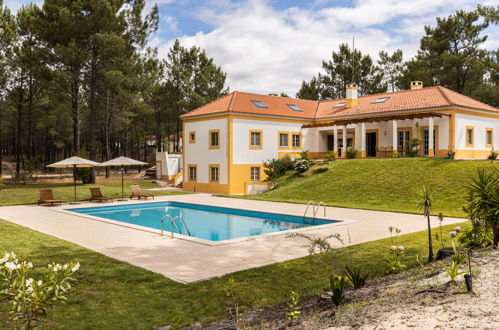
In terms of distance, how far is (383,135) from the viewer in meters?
30.8

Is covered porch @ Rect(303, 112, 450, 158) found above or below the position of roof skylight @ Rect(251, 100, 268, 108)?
below

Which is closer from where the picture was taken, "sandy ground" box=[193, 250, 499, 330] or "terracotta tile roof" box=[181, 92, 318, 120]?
"sandy ground" box=[193, 250, 499, 330]

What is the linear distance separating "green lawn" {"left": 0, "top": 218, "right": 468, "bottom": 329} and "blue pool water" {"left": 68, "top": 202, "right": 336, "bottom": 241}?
19.1 ft

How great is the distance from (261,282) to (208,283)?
903 mm

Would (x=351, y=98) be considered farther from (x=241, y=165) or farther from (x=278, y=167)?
(x=241, y=165)

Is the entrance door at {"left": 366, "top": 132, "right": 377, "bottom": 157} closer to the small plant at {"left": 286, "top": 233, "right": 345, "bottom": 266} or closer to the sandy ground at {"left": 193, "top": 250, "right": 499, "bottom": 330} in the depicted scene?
the small plant at {"left": 286, "top": 233, "right": 345, "bottom": 266}

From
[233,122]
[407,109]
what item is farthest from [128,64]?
[407,109]

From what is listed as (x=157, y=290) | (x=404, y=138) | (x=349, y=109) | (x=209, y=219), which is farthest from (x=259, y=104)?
(x=157, y=290)

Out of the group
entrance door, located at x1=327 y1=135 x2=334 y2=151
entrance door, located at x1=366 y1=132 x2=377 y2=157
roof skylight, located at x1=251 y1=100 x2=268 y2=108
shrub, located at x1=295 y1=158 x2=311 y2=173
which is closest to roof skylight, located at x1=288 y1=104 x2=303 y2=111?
roof skylight, located at x1=251 y1=100 x2=268 y2=108

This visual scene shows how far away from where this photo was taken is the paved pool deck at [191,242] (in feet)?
27.3

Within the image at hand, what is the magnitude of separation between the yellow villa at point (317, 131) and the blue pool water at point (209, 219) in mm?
7621

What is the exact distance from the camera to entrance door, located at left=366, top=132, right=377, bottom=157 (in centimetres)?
3183

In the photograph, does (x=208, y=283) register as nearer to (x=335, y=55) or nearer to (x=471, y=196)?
(x=471, y=196)

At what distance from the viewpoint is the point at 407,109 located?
2900 cm
